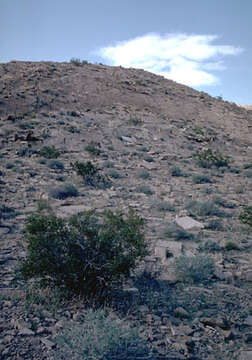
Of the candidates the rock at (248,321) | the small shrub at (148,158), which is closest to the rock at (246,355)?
the rock at (248,321)

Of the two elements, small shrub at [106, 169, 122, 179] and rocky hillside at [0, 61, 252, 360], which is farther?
small shrub at [106, 169, 122, 179]

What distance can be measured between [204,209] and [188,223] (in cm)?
117

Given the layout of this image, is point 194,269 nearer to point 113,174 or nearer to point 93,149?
point 113,174

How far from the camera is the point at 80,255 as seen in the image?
4.71 meters

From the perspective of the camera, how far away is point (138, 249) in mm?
4938

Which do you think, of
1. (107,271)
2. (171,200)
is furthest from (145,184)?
(107,271)

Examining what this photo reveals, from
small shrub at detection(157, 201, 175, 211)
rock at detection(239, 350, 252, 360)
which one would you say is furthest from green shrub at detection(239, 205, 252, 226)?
rock at detection(239, 350, 252, 360)

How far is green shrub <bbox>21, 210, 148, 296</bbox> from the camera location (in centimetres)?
448

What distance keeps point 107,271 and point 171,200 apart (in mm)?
5719

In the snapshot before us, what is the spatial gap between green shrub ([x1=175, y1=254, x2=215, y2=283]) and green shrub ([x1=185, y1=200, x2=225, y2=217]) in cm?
333

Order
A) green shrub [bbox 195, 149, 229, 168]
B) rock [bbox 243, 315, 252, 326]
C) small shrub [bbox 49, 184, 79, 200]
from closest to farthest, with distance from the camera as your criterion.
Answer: rock [bbox 243, 315, 252, 326] < small shrub [bbox 49, 184, 79, 200] < green shrub [bbox 195, 149, 229, 168]

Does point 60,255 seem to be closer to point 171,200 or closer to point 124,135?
point 171,200

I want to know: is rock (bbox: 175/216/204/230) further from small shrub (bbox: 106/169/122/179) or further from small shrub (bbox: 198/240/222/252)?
small shrub (bbox: 106/169/122/179)

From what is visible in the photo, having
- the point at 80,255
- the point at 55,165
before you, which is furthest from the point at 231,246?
the point at 55,165
